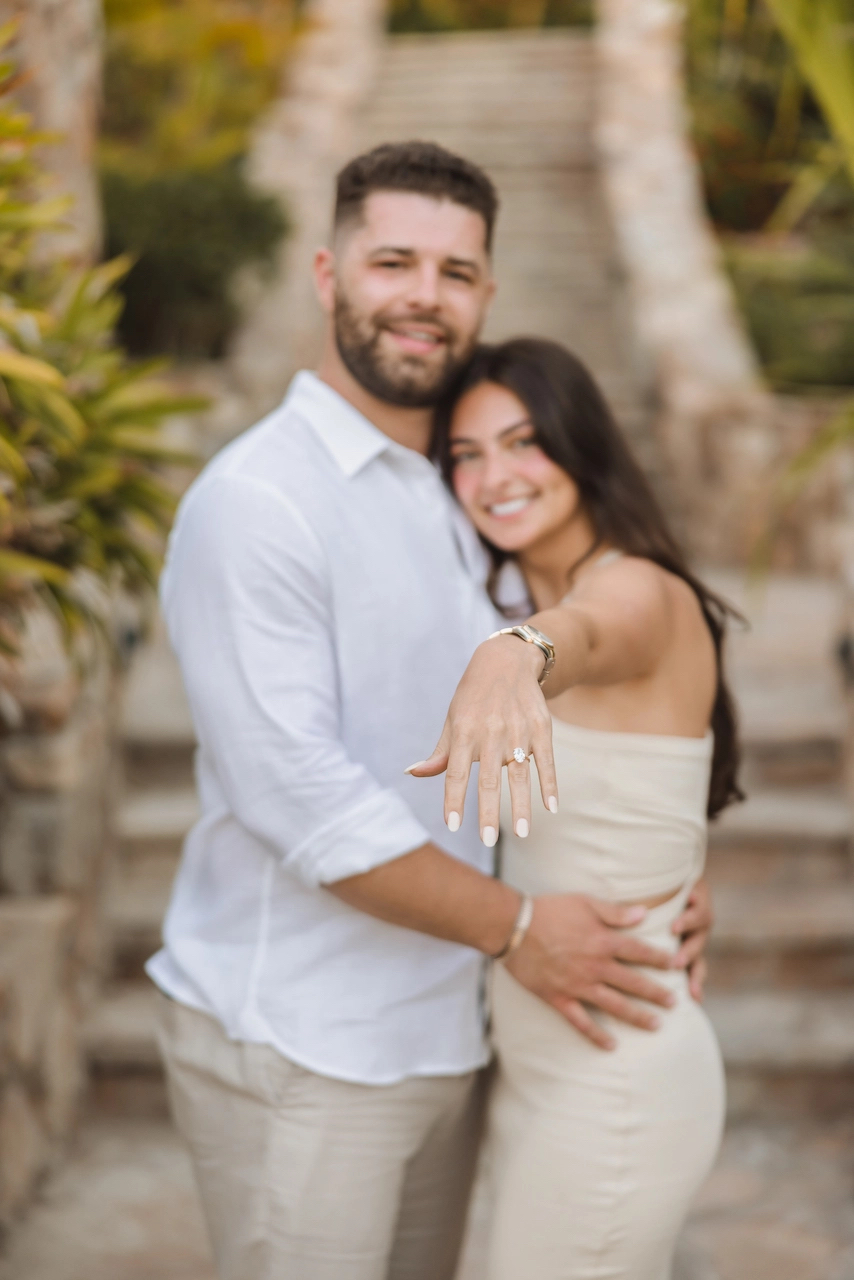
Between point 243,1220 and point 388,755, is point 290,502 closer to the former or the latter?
point 388,755

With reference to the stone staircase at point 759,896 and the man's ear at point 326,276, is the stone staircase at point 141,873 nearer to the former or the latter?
the stone staircase at point 759,896

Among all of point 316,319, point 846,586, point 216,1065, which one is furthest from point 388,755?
point 316,319

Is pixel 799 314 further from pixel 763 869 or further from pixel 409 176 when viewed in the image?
pixel 409 176

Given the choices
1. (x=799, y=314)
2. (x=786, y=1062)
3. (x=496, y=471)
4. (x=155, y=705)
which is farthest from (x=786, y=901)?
(x=799, y=314)

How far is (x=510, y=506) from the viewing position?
6.64ft

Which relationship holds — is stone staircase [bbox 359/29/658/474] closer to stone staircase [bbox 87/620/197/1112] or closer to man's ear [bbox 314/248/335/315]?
stone staircase [bbox 87/620/197/1112]

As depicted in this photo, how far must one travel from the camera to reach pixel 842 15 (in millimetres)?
2713

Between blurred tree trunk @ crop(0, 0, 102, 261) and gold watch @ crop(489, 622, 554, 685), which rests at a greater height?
blurred tree trunk @ crop(0, 0, 102, 261)

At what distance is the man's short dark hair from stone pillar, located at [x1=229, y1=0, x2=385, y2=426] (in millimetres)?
4145

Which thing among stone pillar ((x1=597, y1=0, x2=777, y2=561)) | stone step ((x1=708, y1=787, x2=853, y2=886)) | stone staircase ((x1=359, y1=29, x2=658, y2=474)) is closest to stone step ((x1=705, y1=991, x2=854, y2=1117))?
stone step ((x1=708, y1=787, x2=853, y2=886))

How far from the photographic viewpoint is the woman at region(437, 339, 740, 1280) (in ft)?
5.82

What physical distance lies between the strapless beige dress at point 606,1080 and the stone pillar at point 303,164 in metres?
4.52

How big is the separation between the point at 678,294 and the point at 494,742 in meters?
6.37

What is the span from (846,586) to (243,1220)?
2.55 m
